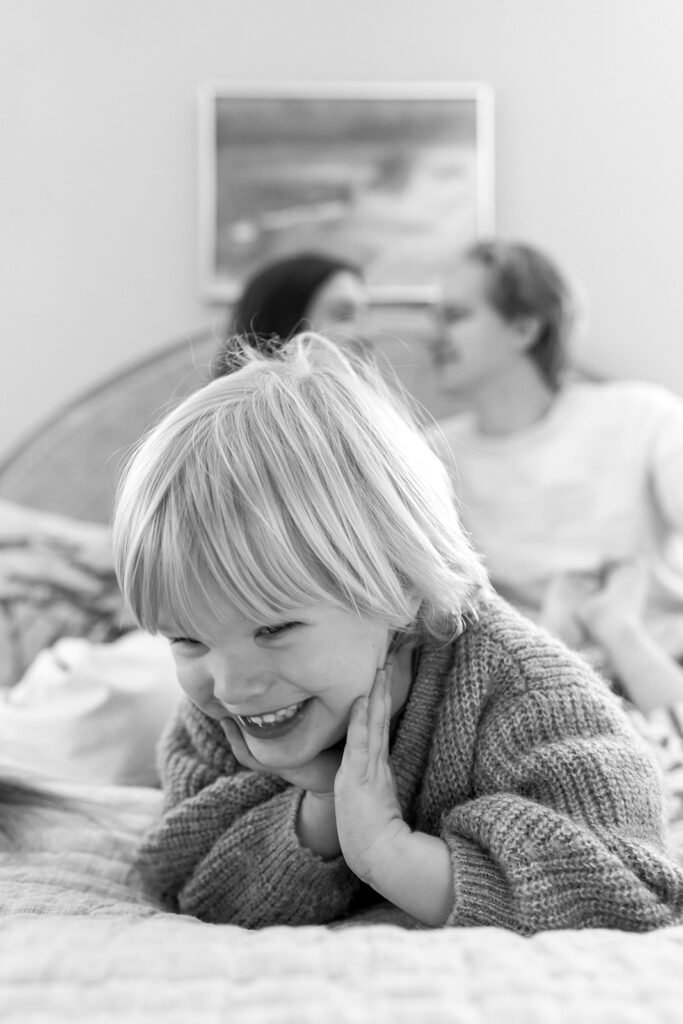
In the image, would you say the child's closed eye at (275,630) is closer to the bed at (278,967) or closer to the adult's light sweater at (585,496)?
the bed at (278,967)

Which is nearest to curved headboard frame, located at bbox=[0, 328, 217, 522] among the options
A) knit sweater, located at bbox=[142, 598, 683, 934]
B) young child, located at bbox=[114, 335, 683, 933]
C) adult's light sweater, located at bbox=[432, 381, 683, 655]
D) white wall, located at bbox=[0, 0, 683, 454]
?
white wall, located at bbox=[0, 0, 683, 454]

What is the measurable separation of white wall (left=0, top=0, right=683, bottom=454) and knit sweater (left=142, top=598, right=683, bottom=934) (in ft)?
4.83

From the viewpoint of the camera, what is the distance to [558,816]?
77cm

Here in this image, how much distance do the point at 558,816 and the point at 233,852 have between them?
30cm

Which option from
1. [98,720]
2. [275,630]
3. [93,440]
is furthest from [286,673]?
[93,440]

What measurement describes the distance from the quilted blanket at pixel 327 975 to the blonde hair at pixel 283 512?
0.22 m

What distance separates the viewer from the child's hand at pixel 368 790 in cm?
80

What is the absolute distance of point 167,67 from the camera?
227 centimetres

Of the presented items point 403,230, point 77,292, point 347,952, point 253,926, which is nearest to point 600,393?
point 403,230

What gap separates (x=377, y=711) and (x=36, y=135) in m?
1.86

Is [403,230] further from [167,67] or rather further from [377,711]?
[377,711]

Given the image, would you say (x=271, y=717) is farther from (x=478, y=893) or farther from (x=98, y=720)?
(x=98, y=720)

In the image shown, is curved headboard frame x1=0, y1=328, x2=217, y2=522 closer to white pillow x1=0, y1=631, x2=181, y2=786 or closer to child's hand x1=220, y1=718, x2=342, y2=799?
white pillow x1=0, y1=631, x2=181, y2=786

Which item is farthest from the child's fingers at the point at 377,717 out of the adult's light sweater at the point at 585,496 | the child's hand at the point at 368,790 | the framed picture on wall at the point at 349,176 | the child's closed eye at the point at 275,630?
the framed picture on wall at the point at 349,176
